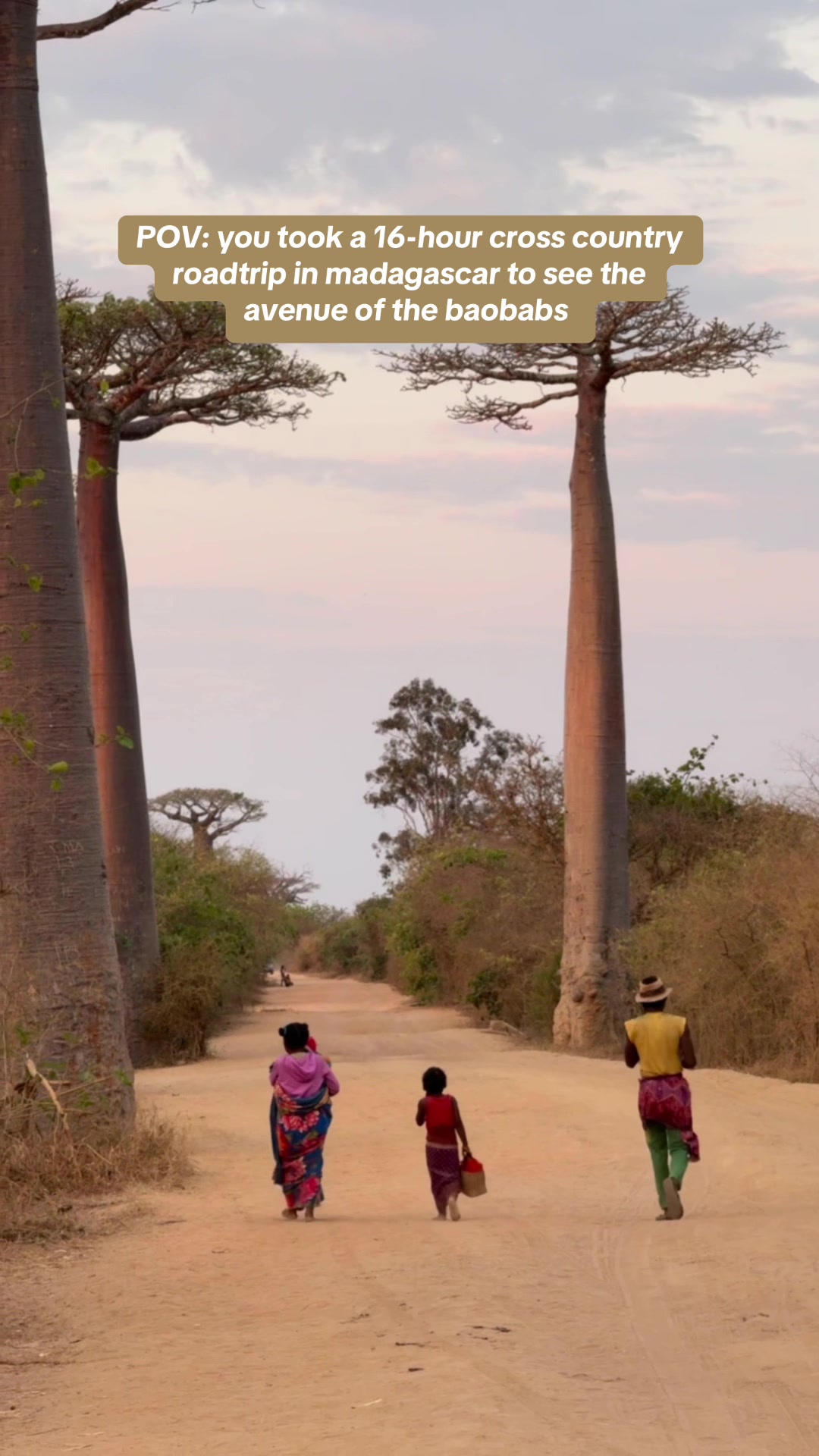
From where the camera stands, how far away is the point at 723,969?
588 inches

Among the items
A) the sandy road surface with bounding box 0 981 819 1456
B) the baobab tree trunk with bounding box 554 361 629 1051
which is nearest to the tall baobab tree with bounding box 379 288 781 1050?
the baobab tree trunk with bounding box 554 361 629 1051

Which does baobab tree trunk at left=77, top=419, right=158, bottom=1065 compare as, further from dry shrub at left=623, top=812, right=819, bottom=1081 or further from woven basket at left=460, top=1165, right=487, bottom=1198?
woven basket at left=460, top=1165, right=487, bottom=1198

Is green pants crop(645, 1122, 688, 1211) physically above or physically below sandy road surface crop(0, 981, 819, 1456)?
above

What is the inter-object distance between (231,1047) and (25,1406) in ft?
52.6

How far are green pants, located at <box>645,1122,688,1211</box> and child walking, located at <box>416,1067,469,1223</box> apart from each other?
874 mm

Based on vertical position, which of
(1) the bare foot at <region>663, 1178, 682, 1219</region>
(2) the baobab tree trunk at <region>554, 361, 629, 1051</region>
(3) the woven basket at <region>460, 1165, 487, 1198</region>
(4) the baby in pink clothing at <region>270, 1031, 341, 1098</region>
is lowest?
(1) the bare foot at <region>663, 1178, 682, 1219</region>

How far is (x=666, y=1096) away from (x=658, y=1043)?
0.81 feet

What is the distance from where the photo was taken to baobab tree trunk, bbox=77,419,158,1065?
1950 cm

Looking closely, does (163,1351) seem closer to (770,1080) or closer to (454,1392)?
(454,1392)

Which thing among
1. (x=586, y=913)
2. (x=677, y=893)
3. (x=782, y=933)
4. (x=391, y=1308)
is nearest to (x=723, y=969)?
(x=782, y=933)

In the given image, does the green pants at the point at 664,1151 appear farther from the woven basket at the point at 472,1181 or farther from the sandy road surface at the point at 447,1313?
the woven basket at the point at 472,1181

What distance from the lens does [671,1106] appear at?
785 cm

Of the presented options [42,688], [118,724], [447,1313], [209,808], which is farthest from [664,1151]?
[209,808]

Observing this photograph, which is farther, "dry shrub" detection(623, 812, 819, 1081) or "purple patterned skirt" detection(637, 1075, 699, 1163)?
"dry shrub" detection(623, 812, 819, 1081)
